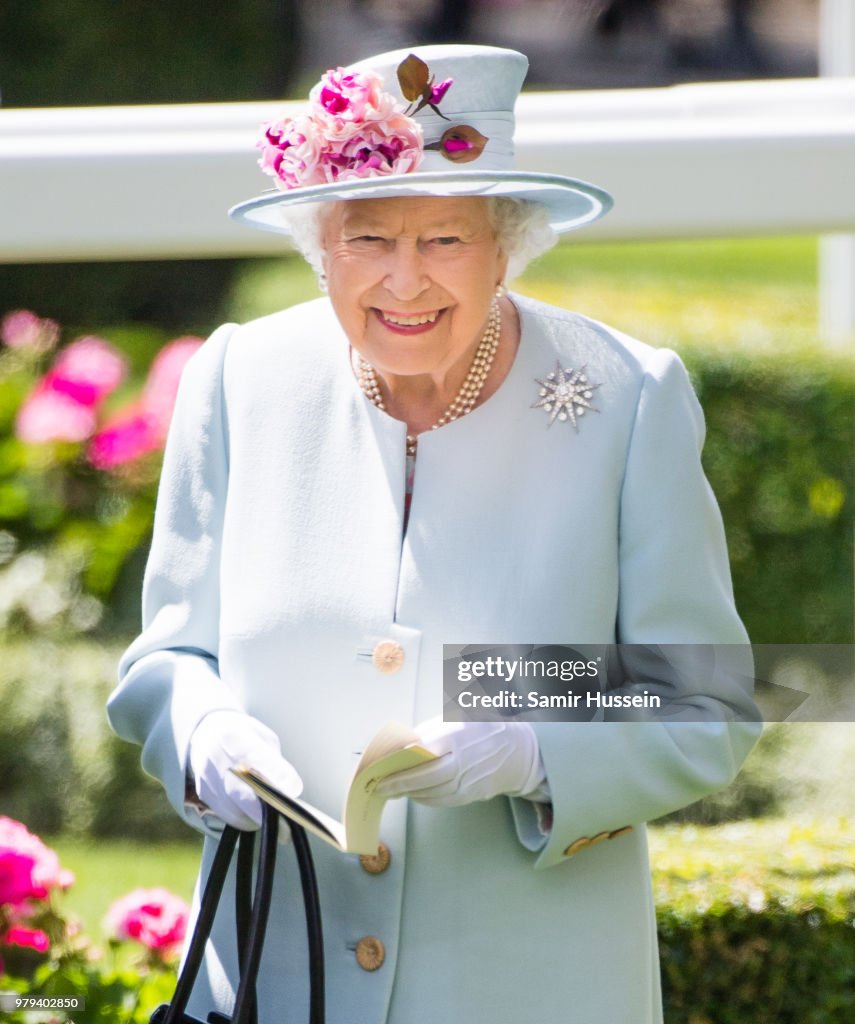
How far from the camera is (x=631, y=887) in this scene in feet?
Result: 6.47

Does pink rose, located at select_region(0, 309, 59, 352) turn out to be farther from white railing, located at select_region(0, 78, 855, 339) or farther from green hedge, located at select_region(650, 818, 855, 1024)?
green hedge, located at select_region(650, 818, 855, 1024)

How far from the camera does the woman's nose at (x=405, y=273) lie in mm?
1783

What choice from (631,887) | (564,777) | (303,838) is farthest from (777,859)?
(303,838)

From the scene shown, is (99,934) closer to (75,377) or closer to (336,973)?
(75,377)

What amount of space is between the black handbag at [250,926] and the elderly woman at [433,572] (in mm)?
76

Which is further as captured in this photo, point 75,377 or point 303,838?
point 75,377

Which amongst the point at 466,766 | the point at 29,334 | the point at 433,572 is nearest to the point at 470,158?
the point at 433,572

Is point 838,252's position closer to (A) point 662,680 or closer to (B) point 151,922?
(B) point 151,922

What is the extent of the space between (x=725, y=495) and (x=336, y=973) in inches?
109

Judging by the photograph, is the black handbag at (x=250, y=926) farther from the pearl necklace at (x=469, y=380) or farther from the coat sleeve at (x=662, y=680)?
the pearl necklace at (x=469, y=380)

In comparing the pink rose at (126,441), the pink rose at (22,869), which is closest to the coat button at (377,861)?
the pink rose at (22,869)

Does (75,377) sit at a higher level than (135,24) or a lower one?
lower

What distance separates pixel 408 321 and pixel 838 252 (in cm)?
441

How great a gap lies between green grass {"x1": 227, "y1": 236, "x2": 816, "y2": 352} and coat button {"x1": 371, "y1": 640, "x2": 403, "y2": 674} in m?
2.78
